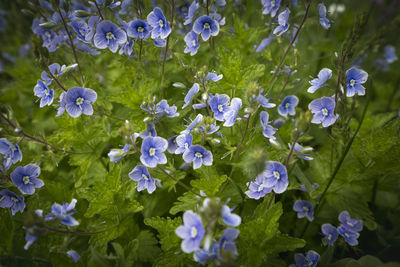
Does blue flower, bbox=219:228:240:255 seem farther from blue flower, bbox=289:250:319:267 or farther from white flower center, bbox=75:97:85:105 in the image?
white flower center, bbox=75:97:85:105

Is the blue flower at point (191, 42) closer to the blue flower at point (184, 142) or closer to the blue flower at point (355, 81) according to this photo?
the blue flower at point (184, 142)

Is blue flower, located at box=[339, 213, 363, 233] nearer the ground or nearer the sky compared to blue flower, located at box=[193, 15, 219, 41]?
nearer the ground

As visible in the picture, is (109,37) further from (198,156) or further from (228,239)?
(228,239)

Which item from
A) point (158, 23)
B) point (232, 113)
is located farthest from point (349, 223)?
point (158, 23)

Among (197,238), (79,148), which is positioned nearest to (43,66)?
(79,148)

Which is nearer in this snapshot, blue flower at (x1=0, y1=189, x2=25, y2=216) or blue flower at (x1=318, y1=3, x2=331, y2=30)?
blue flower at (x1=0, y1=189, x2=25, y2=216)

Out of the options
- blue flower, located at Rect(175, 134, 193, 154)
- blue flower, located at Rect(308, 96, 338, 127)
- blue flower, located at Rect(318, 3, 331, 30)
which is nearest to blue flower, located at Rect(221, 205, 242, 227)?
blue flower, located at Rect(175, 134, 193, 154)

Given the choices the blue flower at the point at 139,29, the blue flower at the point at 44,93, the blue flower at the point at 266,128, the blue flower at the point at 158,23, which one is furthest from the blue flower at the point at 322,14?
the blue flower at the point at 44,93
